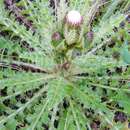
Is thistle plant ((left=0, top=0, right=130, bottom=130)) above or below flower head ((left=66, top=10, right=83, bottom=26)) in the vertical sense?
below

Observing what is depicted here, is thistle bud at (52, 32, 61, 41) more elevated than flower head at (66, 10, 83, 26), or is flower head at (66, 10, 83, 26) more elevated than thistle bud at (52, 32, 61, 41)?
flower head at (66, 10, 83, 26)

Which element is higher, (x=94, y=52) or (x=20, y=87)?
(x=94, y=52)

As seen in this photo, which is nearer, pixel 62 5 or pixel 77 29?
pixel 77 29

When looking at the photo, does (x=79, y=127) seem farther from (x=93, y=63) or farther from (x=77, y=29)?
(x=77, y=29)

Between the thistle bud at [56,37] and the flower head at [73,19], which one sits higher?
the flower head at [73,19]

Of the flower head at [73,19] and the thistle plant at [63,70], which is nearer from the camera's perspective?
the flower head at [73,19]

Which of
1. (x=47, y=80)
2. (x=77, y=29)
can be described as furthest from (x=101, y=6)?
Answer: (x=77, y=29)

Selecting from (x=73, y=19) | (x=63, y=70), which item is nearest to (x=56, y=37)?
(x=73, y=19)

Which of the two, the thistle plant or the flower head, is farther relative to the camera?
the thistle plant
